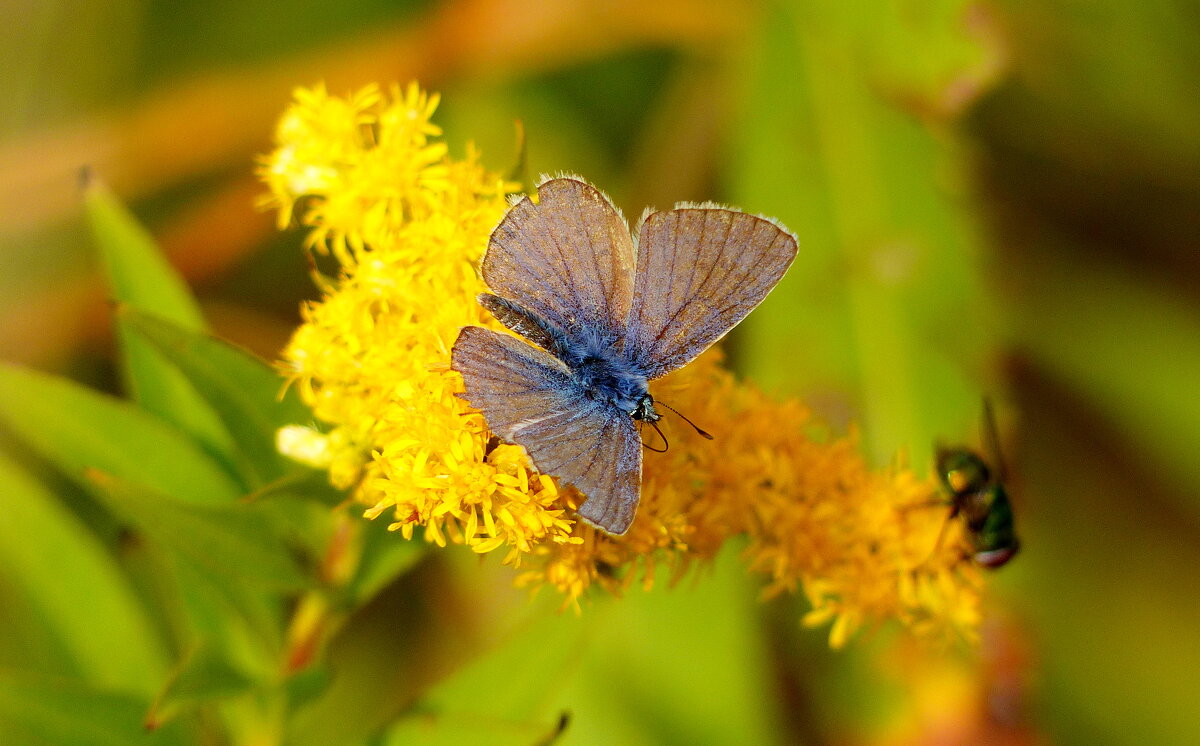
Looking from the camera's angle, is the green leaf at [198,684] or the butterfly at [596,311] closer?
the butterfly at [596,311]

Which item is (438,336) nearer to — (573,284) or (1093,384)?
(573,284)

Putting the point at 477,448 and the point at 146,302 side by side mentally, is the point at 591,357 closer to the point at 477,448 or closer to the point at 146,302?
the point at 477,448

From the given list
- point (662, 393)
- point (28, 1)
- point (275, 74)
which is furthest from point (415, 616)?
point (28, 1)

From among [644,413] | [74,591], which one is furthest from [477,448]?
[74,591]

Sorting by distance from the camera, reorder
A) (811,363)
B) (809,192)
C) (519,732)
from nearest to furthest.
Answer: (519,732), (811,363), (809,192)

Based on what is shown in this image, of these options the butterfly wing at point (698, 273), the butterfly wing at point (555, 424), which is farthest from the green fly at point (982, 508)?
the butterfly wing at point (555, 424)

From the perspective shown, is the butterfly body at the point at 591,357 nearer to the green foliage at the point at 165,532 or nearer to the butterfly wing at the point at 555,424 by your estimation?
the butterfly wing at the point at 555,424

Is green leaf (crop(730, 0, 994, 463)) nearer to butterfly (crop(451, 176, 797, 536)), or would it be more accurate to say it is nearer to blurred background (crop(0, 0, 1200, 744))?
blurred background (crop(0, 0, 1200, 744))
